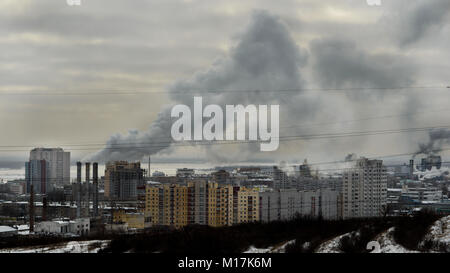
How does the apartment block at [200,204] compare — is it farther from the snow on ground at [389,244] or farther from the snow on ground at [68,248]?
the snow on ground at [389,244]

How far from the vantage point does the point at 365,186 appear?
22.5m

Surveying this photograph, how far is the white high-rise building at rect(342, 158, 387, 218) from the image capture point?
2175 cm

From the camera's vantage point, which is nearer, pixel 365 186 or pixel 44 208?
pixel 365 186

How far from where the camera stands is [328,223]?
834 cm

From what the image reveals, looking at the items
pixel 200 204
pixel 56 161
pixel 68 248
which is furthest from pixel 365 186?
pixel 68 248

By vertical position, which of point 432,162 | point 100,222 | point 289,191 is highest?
point 432,162

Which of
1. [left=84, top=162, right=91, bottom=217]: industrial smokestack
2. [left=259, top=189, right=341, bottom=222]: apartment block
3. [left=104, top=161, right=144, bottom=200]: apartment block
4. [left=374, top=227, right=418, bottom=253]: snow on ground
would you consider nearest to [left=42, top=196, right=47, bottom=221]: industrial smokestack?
[left=84, top=162, right=91, bottom=217]: industrial smokestack

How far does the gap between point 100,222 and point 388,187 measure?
15890 mm

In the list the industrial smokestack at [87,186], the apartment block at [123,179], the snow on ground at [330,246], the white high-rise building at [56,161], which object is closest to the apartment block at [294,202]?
the apartment block at [123,179]

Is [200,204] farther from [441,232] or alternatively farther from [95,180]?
[441,232]

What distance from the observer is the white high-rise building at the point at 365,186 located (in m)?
21.8
